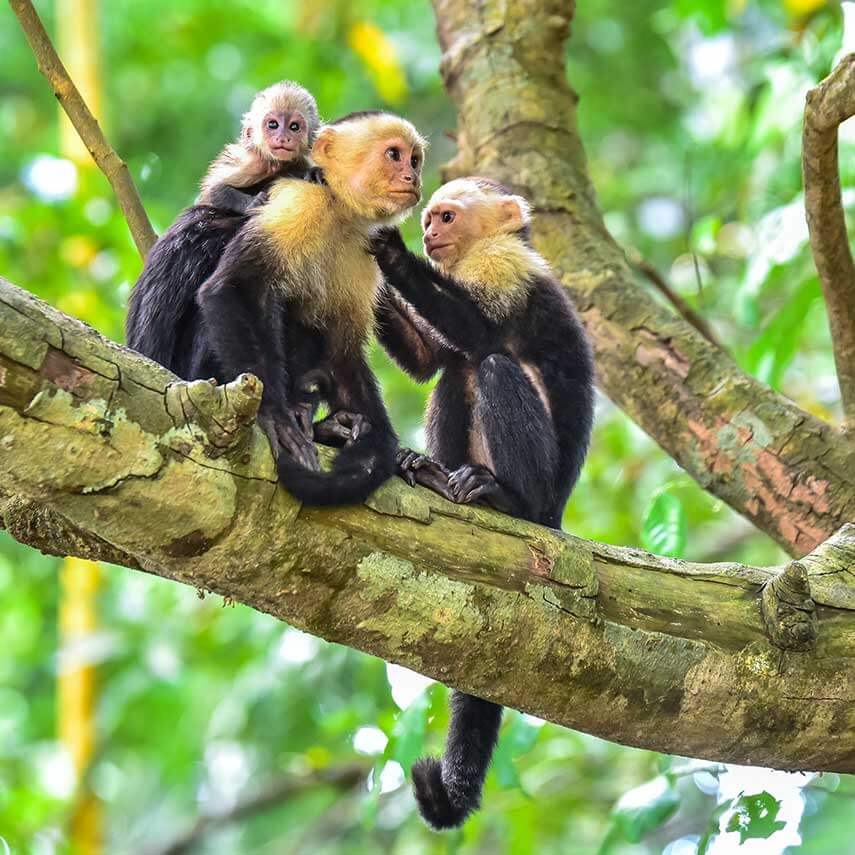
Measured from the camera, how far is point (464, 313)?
343cm

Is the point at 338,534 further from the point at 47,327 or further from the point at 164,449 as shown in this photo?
the point at 47,327

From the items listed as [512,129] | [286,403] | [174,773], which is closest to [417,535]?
[286,403]

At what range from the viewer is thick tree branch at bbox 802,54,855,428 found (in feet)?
9.07

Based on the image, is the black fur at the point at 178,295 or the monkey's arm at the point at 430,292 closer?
the black fur at the point at 178,295

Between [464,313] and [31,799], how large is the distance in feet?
13.2

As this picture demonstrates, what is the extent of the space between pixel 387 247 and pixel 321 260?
0.20 meters

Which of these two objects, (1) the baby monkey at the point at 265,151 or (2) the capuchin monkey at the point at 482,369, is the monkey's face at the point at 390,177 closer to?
(2) the capuchin monkey at the point at 482,369

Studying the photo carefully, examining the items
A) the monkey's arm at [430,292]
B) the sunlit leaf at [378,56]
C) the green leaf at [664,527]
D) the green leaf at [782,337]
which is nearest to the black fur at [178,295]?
the monkey's arm at [430,292]

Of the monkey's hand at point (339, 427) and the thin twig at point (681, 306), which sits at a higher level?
the thin twig at point (681, 306)

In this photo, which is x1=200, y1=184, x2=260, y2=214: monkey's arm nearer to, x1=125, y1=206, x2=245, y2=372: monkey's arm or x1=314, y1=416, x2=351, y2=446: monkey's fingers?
x1=125, y1=206, x2=245, y2=372: monkey's arm

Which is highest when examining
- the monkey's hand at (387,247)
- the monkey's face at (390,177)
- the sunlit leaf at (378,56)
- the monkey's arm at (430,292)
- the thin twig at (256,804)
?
the sunlit leaf at (378,56)

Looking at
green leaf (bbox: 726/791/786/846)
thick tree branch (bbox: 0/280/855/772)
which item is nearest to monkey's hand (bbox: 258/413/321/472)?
thick tree branch (bbox: 0/280/855/772)

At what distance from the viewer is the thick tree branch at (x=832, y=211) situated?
2.76 metres

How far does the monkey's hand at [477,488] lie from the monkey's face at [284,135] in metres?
1.33
